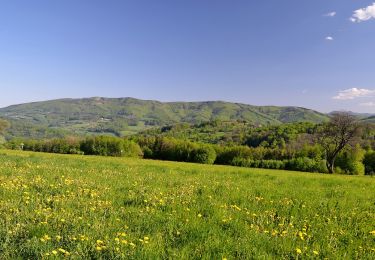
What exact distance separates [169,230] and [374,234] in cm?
553

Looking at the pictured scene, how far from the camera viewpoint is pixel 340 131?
269ft

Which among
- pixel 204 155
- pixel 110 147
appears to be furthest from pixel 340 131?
pixel 110 147

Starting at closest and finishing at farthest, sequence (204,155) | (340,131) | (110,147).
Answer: (340,131), (204,155), (110,147)

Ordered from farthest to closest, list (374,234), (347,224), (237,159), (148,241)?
(237,159) < (347,224) < (374,234) < (148,241)

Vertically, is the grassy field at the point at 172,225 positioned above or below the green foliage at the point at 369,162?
above

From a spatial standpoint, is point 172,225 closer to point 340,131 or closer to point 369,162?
point 340,131

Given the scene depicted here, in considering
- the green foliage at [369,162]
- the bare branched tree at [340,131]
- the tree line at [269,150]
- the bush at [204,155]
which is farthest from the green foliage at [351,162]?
the bush at [204,155]

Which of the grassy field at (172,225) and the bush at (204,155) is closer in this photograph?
the grassy field at (172,225)

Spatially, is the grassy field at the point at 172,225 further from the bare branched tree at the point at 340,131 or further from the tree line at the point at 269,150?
the tree line at the point at 269,150

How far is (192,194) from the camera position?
1354cm

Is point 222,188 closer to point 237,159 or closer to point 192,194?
point 192,194

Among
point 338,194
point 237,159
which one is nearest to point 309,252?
point 338,194

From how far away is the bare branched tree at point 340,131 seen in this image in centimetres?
8006

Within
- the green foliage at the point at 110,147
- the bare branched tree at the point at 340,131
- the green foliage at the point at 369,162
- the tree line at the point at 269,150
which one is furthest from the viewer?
the green foliage at the point at 110,147
